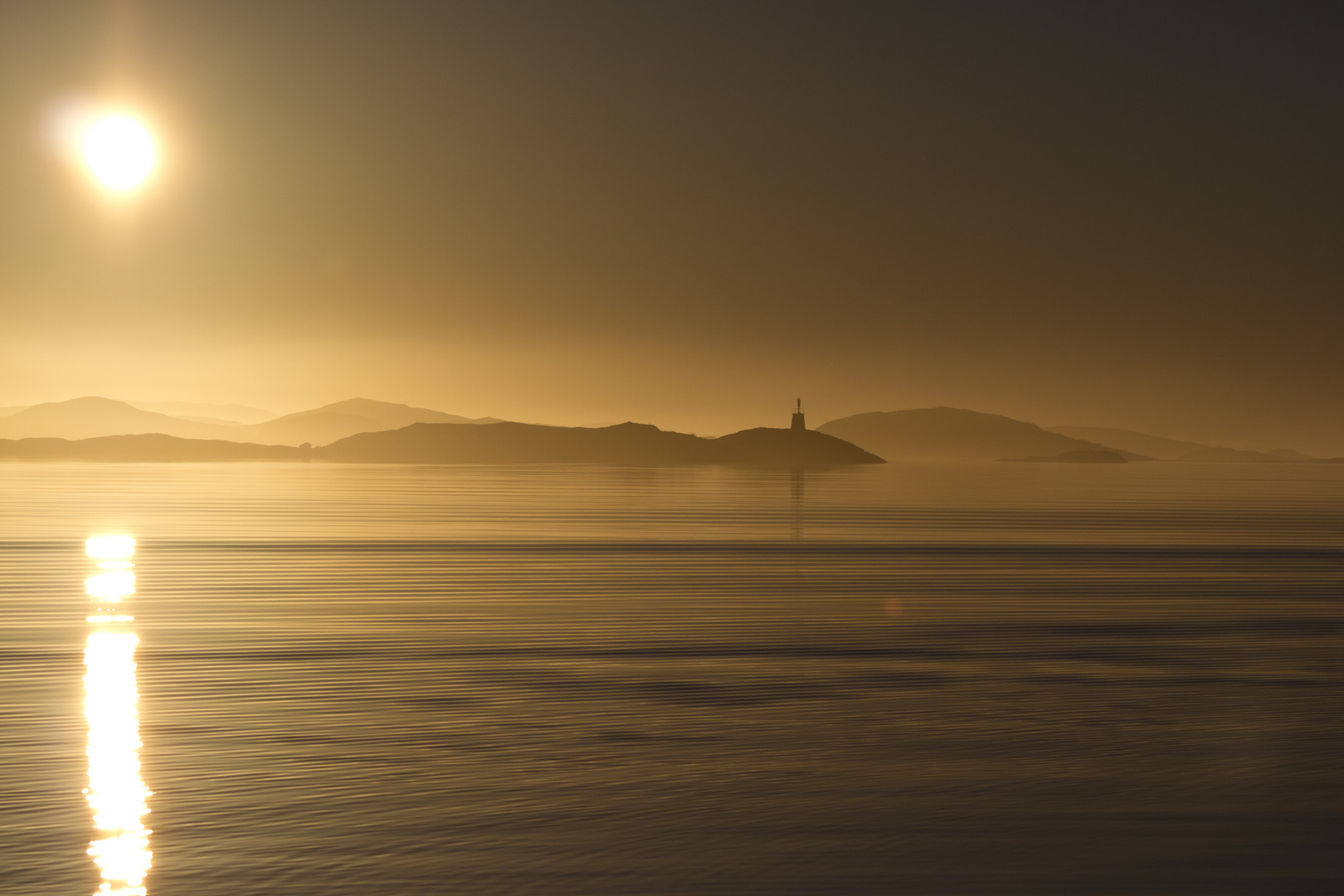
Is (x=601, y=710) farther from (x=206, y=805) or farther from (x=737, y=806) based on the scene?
(x=206, y=805)

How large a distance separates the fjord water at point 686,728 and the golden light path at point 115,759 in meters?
0.16

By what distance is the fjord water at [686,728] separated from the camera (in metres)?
12.3

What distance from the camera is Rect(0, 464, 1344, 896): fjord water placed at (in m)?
12.3

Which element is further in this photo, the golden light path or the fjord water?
the fjord water

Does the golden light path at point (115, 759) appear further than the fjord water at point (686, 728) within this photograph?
No

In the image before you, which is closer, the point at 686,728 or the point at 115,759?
the point at 115,759

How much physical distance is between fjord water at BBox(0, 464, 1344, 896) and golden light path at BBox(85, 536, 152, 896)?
0.51 feet

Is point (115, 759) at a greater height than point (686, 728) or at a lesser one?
greater

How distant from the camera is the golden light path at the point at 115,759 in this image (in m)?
11.9

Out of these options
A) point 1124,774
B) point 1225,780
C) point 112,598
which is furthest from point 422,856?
point 112,598

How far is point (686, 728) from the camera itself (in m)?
18.2

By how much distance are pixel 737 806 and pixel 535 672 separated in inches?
367

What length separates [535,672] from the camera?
22734 mm

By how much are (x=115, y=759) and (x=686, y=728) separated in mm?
7961
